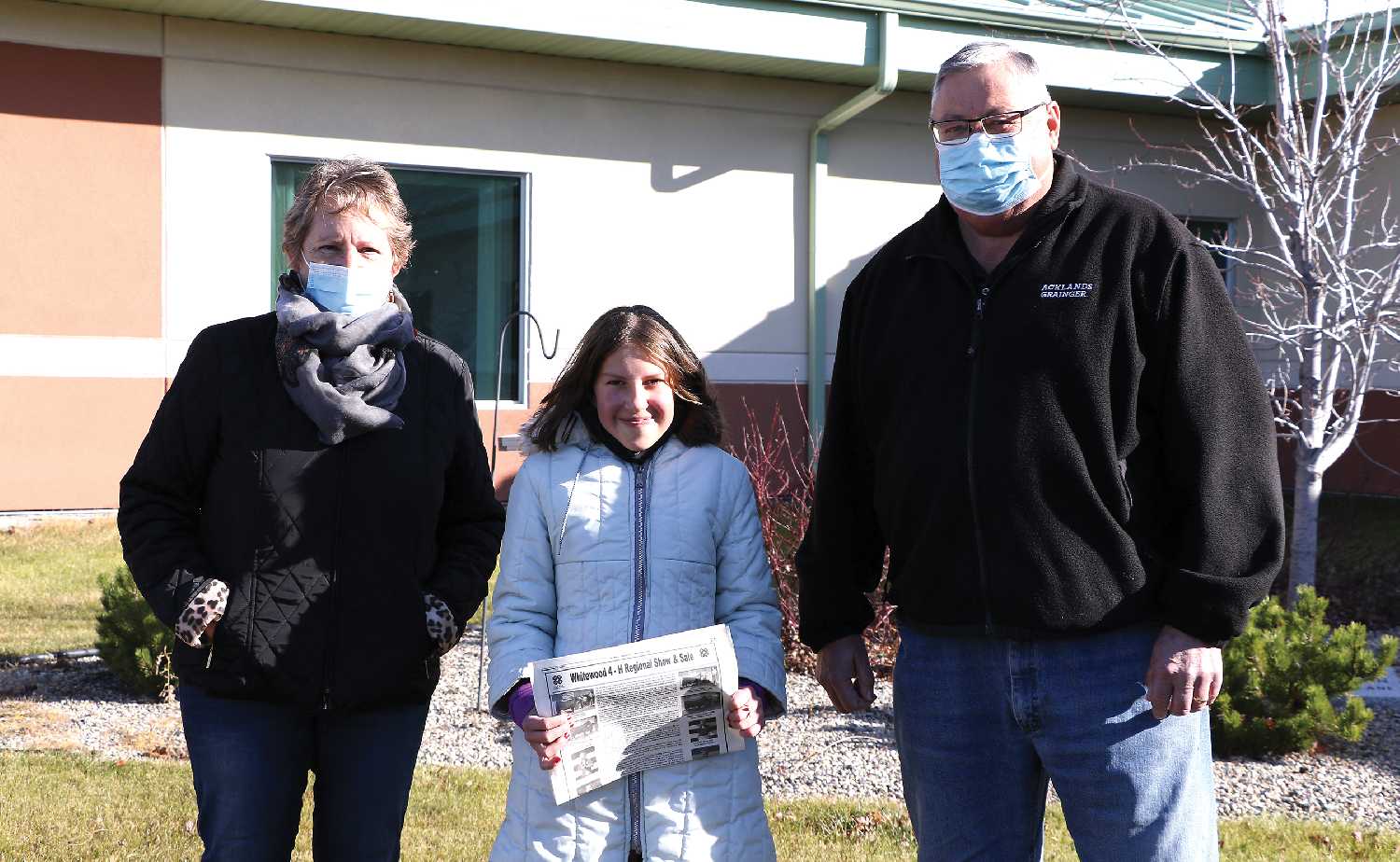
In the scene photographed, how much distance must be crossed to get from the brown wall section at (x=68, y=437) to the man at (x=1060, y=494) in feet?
27.0

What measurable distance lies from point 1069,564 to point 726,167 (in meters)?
9.24

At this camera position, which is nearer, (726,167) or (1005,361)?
(1005,361)

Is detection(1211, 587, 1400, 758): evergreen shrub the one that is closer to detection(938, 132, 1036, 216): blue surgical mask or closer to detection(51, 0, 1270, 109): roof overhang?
detection(938, 132, 1036, 216): blue surgical mask

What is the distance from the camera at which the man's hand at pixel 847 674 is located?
9.64 ft

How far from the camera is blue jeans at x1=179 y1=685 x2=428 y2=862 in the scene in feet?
9.09

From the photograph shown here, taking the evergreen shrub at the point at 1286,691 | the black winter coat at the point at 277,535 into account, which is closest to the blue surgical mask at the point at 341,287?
the black winter coat at the point at 277,535

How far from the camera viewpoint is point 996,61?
8.82 feet

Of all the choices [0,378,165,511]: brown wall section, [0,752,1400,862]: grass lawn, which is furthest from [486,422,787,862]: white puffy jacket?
[0,378,165,511]: brown wall section

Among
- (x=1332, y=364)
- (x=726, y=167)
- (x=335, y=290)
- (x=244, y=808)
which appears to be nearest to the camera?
(x=244, y=808)

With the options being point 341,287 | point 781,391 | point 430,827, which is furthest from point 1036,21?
point 341,287

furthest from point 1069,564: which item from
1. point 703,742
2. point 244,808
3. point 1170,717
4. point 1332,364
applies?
point 1332,364

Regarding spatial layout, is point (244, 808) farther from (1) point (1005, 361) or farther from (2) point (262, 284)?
(2) point (262, 284)

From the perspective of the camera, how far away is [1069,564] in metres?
2.53

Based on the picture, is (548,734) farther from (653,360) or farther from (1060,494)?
(1060,494)
